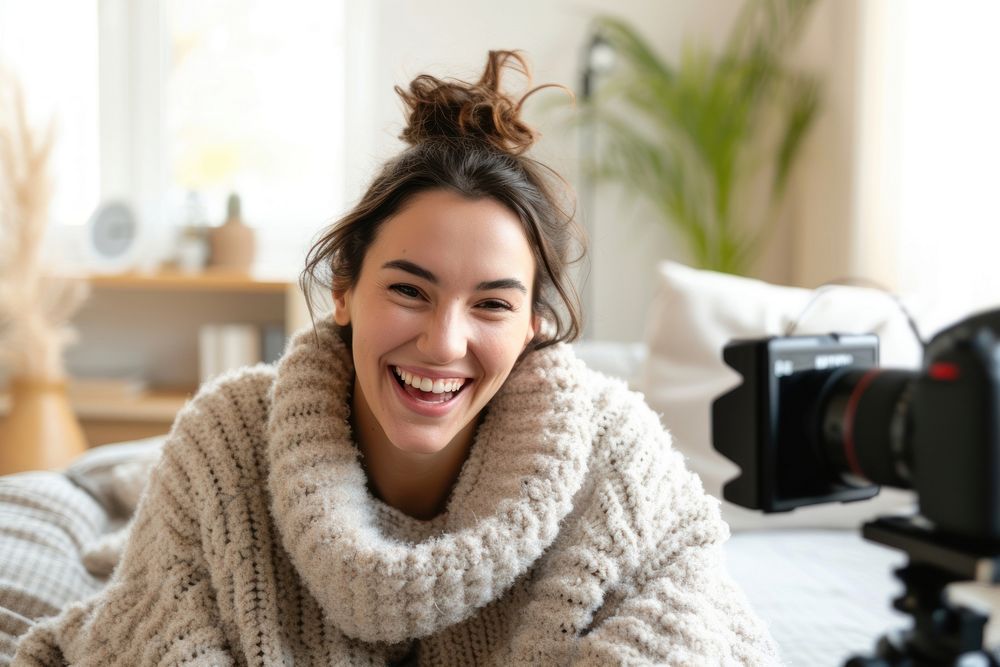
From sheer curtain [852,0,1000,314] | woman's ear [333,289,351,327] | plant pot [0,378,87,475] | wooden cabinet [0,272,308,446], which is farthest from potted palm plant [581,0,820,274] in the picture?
woman's ear [333,289,351,327]

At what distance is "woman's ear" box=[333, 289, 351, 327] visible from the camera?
46.8 inches

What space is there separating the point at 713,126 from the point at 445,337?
2.19 m

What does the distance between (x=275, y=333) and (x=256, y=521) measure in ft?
7.14

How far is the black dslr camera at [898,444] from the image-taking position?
0.53 m

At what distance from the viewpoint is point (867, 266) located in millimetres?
2494

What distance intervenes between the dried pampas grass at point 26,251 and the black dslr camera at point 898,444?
2625 millimetres

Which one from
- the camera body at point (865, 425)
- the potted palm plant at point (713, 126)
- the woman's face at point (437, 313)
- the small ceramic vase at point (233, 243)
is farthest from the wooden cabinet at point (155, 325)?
the camera body at point (865, 425)

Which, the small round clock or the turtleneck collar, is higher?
the small round clock

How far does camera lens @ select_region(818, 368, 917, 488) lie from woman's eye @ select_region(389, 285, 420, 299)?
511mm

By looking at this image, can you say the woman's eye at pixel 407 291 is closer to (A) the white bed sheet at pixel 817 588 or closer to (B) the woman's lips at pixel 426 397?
(B) the woman's lips at pixel 426 397

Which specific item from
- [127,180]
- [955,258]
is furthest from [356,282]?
[127,180]

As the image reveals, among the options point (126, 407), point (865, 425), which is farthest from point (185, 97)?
point (865, 425)

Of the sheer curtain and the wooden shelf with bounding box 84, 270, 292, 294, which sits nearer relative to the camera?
the sheer curtain

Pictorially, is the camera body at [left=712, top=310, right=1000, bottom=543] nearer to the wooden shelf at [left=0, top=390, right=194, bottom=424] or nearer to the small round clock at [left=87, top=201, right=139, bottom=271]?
the wooden shelf at [left=0, top=390, right=194, bottom=424]
